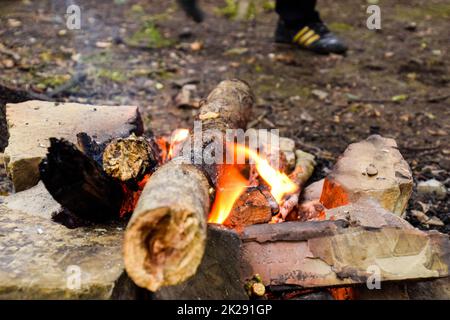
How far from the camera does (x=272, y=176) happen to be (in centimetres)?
276

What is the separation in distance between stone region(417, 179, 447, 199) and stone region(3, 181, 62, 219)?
7.34 ft

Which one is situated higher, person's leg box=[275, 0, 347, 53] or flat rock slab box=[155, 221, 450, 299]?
person's leg box=[275, 0, 347, 53]

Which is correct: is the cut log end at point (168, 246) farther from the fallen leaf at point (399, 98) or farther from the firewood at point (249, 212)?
the fallen leaf at point (399, 98)

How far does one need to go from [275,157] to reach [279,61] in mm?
2456

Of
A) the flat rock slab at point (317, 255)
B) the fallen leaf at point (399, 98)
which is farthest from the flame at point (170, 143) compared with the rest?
the fallen leaf at point (399, 98)

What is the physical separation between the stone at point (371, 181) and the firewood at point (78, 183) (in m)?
1.14

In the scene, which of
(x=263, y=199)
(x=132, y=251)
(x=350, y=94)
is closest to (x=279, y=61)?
(x=350, y=94)

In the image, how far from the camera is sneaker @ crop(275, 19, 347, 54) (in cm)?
517

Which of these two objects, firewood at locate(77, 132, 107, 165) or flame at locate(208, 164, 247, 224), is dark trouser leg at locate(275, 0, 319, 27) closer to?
flame at locate(208, 164, 247, 224)

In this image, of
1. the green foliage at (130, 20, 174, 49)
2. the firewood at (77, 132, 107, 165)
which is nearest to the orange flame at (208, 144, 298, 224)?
the firewood at (77, 132, 107, 165)

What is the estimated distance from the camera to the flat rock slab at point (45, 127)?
97.1 inches

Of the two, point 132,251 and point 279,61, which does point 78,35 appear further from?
point 132,251

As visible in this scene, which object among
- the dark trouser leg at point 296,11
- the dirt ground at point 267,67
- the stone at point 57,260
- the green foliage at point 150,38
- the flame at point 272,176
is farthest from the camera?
the green foliage at point 150,38

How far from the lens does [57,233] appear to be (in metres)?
2.08
